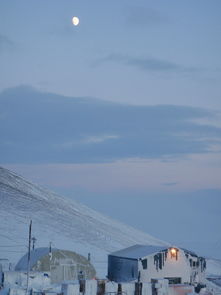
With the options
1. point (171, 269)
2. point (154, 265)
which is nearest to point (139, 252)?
point (154, 265)

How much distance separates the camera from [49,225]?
105750mm

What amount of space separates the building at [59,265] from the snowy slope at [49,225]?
19.0 m

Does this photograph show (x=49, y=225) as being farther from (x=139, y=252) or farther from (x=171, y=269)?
(x=171, y=269)

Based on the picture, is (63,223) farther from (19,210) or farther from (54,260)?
(54,260)

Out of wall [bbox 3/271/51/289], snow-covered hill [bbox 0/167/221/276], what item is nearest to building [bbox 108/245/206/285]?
wall [bbox 3/271/51/289]

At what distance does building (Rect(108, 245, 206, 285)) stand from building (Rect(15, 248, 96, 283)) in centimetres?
337

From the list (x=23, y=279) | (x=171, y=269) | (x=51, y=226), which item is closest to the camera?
(x=23, y=279)

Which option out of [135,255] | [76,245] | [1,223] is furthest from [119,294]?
[1,223]

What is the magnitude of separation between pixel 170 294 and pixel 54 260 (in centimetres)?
1312

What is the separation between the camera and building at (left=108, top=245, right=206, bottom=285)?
162ft

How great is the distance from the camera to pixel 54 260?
165 ft

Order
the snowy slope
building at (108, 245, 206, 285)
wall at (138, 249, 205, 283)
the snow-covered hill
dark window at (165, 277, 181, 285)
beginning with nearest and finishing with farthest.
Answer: wall at (138, 249, 205, 283) → building at (108, 245, 206, 285) → dark window at (165, 277, 181, 285) → the snow-covered hill → the snowy slope

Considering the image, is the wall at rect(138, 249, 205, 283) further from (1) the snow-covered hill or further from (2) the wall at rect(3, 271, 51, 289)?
(1) the snow-covered hill

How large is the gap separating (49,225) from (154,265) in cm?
5869
